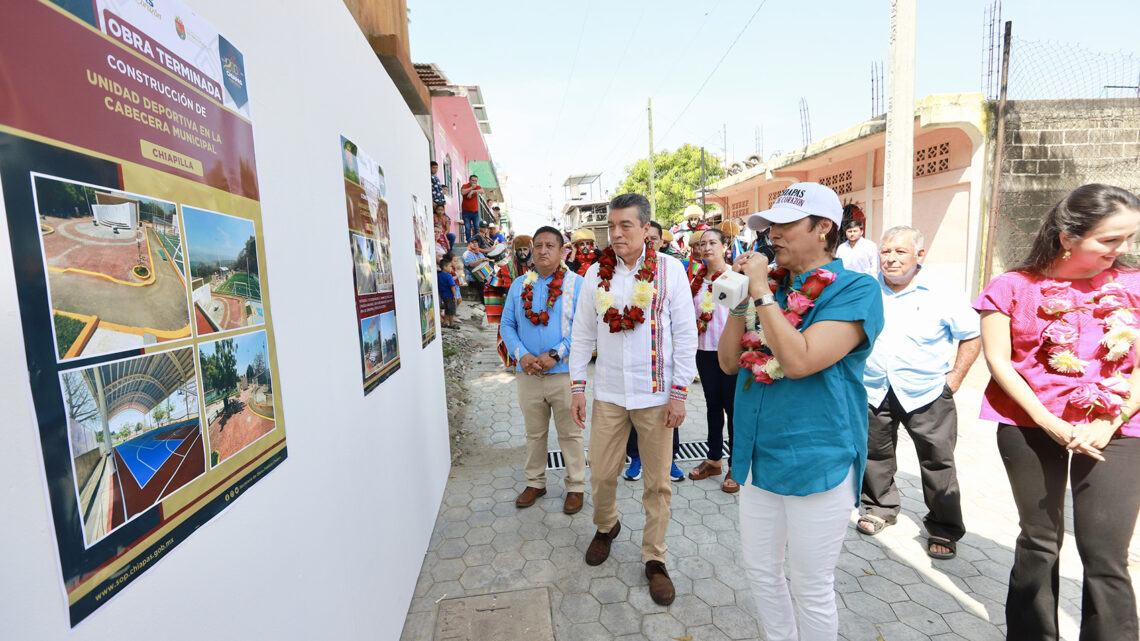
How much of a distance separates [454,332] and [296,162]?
7939 mm

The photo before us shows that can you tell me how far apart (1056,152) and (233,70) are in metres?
11.5

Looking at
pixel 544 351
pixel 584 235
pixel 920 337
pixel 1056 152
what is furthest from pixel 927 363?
pixel 1056 152

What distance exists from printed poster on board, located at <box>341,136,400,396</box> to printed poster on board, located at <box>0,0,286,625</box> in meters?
1.02

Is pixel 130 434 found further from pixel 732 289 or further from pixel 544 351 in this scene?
pixel 544 351

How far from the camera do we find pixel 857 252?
5242mm

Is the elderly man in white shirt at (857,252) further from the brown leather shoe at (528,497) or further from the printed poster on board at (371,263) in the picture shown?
the printed poster on board at (371,263)

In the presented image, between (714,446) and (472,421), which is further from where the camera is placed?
(472,421)

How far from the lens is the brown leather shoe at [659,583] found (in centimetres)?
274

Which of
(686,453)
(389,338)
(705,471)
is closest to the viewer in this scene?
(389,338)

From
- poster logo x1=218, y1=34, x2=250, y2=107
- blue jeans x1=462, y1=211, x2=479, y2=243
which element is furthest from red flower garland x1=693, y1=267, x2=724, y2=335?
blue jeans x1=462, y1=211, x2=479, y2=243

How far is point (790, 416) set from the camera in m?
1.89

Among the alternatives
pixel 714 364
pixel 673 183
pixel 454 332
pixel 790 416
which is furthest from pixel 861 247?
pixel 673 183

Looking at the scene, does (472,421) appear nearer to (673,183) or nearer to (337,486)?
(337,486)

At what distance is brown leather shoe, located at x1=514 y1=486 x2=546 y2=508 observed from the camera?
3.86 meters
